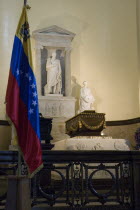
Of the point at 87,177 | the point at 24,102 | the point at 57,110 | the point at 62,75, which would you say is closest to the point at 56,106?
the point at 57,110

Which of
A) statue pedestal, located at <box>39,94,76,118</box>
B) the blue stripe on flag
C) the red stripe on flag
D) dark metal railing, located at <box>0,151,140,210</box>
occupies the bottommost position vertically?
dark metal railing, located at <box>0,151,140,210</box>

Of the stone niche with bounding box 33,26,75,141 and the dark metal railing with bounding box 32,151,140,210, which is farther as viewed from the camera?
the stone niche with bounding box 33,26,75,141

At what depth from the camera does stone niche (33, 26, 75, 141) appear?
10.2 meters

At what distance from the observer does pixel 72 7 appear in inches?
450

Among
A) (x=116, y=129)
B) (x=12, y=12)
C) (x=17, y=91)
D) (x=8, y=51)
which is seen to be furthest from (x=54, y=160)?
(x=12, y=12)

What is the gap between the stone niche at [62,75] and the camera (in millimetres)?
10211

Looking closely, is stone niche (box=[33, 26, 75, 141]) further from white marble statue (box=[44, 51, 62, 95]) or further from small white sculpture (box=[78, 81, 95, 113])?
small white sculpture (box=[78, 81, 95, 113])

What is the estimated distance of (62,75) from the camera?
35.5 ft

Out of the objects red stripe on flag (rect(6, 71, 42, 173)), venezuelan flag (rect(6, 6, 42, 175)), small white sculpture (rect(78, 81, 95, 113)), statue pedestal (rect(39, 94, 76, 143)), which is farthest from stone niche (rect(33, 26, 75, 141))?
red stripe on flag (rect(6, 71, 42, 173))

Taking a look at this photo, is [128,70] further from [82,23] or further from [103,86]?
[82,23]

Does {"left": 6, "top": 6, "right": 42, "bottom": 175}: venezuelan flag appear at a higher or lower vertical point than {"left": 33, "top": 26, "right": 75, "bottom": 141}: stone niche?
lower

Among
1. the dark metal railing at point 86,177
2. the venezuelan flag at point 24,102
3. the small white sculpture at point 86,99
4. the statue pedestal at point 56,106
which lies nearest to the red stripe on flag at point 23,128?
the venezuelan flag at point 24,102

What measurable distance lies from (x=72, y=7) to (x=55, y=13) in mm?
661

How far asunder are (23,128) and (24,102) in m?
0.32
